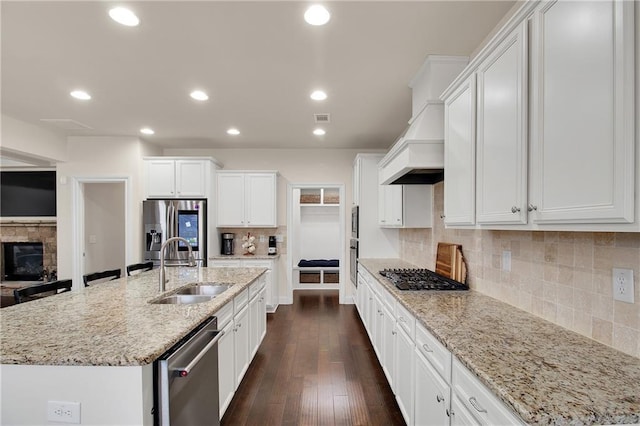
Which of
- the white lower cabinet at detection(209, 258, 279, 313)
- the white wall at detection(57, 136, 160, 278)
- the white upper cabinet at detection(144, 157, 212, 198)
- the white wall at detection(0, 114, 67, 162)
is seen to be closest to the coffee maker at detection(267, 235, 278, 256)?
the white lower cabinet at detection(209, 258, 279, 313)

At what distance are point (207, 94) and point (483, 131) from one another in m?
2.62

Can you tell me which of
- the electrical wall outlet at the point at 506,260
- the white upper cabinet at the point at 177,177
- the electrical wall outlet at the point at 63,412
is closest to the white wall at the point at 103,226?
the white upper cabinet at the point at 177,177

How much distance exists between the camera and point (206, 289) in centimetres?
269

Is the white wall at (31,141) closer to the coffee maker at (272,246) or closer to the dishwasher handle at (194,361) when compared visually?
the coffee maker at (272,246)

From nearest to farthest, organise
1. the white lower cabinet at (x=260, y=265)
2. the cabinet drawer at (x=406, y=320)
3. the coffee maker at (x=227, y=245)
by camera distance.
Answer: the cabinet drawer at (x=406, y=320) → the white lower cabinet at (x=260, y=265) → the coffee maker at (x=227, y=245)

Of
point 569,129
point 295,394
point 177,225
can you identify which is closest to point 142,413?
point 295,394

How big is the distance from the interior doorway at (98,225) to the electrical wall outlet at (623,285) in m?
5.34

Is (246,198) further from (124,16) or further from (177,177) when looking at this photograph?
(124,16)

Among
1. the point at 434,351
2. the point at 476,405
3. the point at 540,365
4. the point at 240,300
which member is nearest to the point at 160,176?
the point at 240,300

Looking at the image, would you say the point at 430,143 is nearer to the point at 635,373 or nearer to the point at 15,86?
the point at 635,373

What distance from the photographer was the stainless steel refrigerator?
468cm

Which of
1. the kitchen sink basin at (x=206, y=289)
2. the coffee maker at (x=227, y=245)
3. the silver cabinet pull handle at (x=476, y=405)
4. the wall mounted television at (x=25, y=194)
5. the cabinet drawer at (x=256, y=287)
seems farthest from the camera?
the wall mounted television at (x=25, y=194)

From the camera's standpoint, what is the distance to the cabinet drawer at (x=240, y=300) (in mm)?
2405

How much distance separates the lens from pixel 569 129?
106 cm
